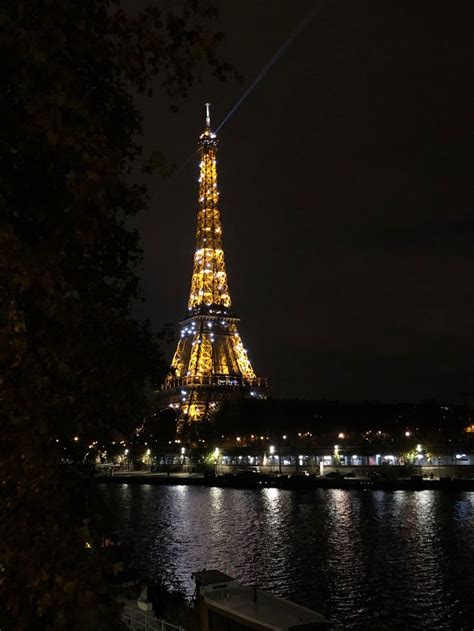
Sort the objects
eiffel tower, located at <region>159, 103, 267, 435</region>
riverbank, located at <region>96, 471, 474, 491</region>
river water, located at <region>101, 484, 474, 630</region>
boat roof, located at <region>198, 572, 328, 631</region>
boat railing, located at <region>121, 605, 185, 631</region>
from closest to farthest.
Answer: boat roof, located at <region>198, 572, 328, 631</region> < boat railing, located at <region>121, 605, 185, 631</region> < river water, located at <region>101, 484, 474, 630</region> < riverbank, located at <region>96, 471, 474, 491</region> < eiffel tower, located at <region>159, 103, 267, 435</region>

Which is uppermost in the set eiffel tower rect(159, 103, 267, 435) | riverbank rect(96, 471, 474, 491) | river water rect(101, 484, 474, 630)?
eiffel tower rect(159, 103, 267, 435)

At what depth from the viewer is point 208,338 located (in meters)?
136

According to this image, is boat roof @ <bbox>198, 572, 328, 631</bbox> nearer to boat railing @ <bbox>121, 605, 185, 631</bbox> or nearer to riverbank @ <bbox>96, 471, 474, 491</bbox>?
boat railing @ <bbox>121, 605, 185, 631</bbox>

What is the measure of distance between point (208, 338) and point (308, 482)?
64.1 metres

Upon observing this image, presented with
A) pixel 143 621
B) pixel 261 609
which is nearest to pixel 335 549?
pixel 261 609

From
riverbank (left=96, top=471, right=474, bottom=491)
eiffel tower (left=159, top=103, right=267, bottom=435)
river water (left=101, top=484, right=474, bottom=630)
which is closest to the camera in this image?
river water (left=101, top=484, right=474, bottom=630)

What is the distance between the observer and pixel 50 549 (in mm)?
5426

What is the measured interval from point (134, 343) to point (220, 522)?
41.2 metres

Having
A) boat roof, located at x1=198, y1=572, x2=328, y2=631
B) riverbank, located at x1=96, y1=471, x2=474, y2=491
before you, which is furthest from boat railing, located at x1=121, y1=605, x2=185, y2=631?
riverbank, located at x1=96, y1=471, x2=474, y2=491

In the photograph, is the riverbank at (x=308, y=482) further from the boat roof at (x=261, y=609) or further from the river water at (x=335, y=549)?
the boat roof at (x=261, y=609)

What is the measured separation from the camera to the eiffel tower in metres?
129

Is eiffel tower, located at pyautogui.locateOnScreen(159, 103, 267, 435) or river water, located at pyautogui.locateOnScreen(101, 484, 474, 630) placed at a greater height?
eiffel tower, located at pyautogui.locateOnScreen(159, 103, 267, 435)

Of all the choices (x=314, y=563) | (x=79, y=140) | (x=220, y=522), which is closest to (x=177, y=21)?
(x=79, y=140)

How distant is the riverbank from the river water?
5400 millimetres
